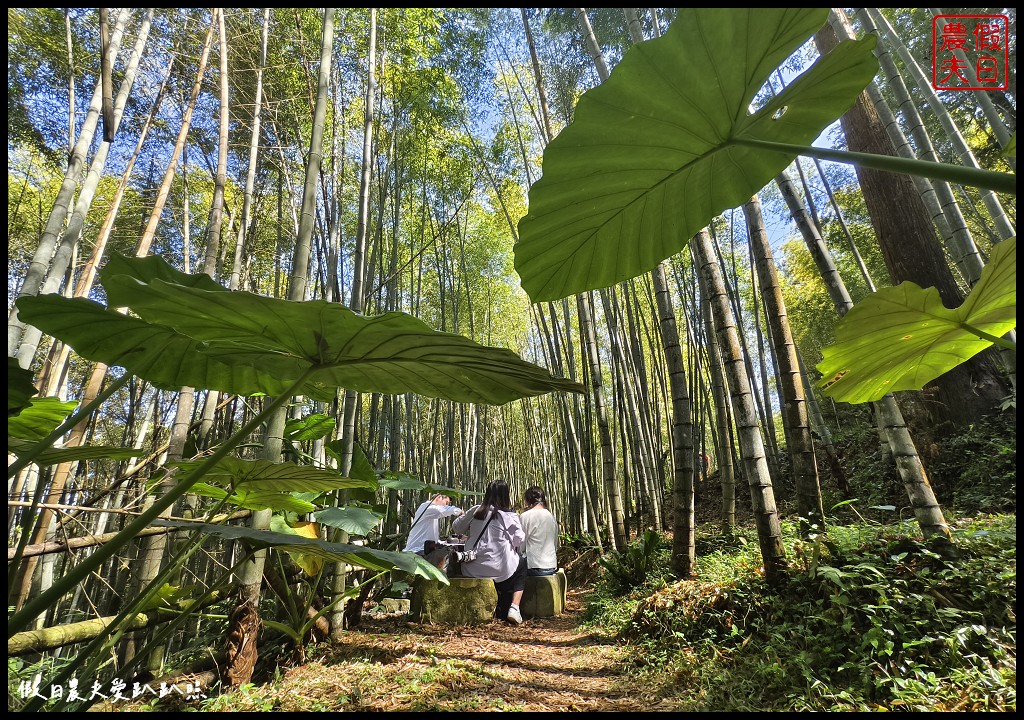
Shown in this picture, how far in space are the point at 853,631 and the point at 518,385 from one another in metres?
1.68

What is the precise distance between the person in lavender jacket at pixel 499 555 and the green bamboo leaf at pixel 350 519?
5.62 ft

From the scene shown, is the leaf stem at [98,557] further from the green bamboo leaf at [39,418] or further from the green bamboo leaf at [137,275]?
the green bamboo leaf at [39,418]

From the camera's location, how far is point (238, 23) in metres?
3.96

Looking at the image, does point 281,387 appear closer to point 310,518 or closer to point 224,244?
point 310,518

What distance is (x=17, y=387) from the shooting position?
2.30 ft

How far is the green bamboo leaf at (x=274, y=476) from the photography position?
1089 mm

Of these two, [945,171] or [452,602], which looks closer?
[945,171]

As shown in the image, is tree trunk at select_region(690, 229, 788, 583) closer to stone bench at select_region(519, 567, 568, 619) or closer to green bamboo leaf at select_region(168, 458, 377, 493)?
green bamboo leaf at select_region(168, 458, 377, 493)

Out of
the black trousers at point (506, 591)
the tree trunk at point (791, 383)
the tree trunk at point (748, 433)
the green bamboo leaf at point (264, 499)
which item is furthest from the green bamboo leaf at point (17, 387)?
the black trousers at point (506, 591)

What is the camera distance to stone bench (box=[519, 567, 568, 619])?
360 cm

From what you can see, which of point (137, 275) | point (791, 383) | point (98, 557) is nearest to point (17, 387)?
point (137, 275)

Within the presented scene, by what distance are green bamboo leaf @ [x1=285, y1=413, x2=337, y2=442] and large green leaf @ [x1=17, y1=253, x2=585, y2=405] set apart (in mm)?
1078

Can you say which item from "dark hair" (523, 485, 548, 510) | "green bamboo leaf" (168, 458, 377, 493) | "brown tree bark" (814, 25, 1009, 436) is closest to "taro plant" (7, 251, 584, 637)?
"green bamboo leaf" (168, 458, 377, 493)

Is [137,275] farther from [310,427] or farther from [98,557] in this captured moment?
[310,427]
